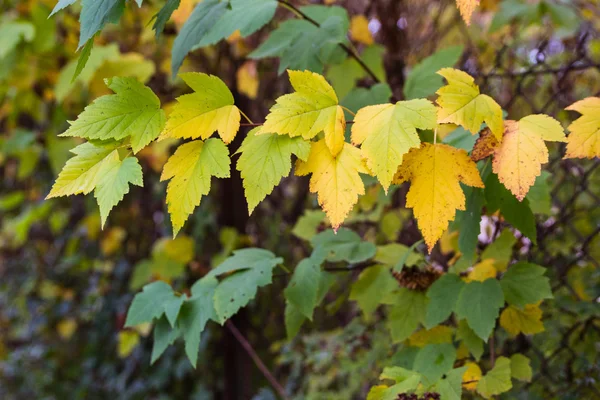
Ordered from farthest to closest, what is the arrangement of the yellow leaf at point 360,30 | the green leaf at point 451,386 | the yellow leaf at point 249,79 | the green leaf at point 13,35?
the yellow leaf at point 249,79
the green leaf at point 13,35
the yellow leaf at point 360,30
the green leaf at point 451,386

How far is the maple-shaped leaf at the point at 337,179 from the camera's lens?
728mm

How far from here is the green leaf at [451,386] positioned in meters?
0.82

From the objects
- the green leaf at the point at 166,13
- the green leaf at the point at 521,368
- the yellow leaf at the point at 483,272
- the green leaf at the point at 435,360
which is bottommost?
the green leaf at the point at 521,368

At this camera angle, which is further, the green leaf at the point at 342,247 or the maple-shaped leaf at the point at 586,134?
the green leaf at the point at 342,247

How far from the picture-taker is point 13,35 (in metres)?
1.75

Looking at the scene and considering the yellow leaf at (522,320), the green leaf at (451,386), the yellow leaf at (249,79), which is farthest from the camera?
the yellow leaf at (249,79)

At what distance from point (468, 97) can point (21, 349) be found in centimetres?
307

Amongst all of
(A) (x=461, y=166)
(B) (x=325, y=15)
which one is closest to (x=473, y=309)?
(A) (x=461, y=166)

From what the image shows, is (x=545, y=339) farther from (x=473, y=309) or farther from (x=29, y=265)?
(x=29, y=265)

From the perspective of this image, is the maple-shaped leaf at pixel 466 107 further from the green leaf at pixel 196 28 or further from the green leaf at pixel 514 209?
the green leaf at pixel 196 28

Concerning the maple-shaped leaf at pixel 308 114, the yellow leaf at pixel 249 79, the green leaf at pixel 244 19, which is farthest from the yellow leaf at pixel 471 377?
the yellow leaf at pixel 249 79

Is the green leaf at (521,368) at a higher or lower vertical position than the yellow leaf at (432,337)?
lower

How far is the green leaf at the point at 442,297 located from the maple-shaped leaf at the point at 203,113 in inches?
19.2

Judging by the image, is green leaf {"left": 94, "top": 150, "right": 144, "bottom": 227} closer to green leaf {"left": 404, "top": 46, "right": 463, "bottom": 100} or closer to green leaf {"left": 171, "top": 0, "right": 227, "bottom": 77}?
green leaf {"left": 171, "top": 0, "right": 227, "bottom": 77}
